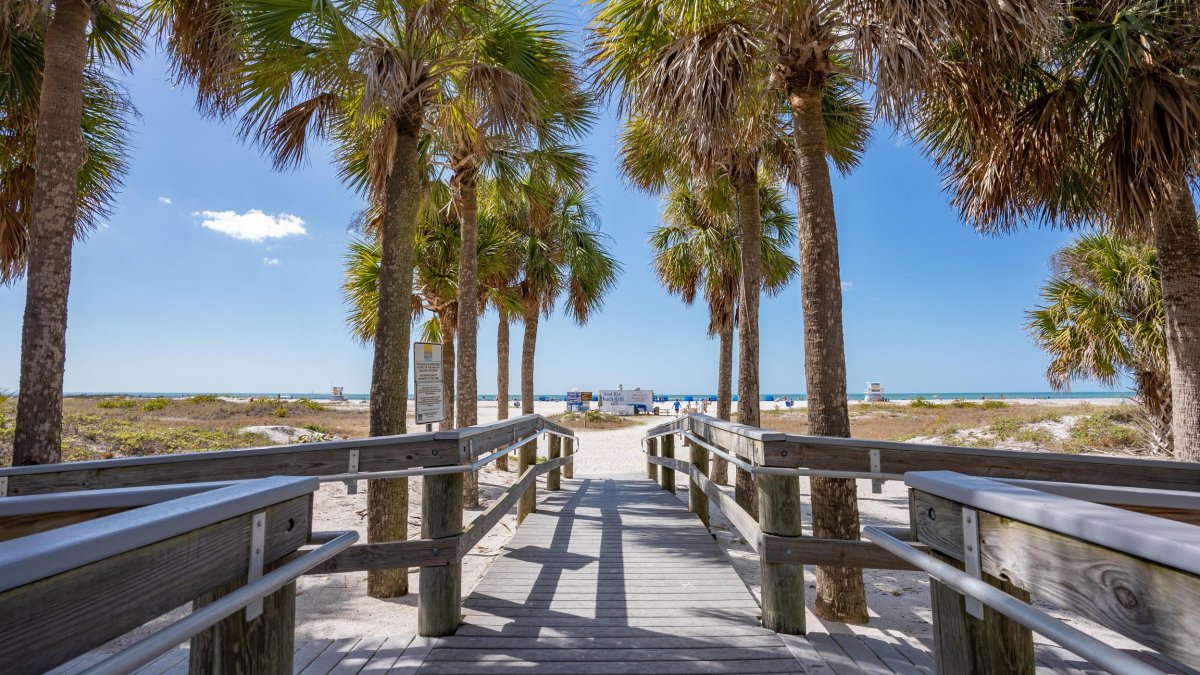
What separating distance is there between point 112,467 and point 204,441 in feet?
41.2

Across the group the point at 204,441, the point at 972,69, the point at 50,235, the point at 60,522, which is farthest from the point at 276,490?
the point at 204,441

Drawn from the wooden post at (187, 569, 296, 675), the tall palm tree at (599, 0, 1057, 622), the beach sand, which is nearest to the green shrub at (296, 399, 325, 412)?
the beach sand

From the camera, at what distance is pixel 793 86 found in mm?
4602

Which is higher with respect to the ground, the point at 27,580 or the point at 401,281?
the point at 401,281

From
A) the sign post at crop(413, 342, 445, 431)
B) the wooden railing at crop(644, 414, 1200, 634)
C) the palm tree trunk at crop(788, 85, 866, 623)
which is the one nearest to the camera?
the wooden railing at crop(644, 414, 1200, 634)

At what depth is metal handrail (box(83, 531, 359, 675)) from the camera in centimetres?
84

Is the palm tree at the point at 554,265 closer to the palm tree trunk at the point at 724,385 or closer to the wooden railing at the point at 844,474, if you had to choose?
the palm tree trunk at the point at 724,385

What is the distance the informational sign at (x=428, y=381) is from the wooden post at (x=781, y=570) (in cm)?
320

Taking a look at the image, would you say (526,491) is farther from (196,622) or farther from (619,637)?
(196,622)

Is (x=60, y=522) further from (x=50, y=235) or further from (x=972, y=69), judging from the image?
(x=972, y=69)

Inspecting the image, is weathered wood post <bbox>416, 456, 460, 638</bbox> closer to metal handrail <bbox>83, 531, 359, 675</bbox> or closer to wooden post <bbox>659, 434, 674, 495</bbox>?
metal handrail <bbox>83, 531, 359, 675</bbox>

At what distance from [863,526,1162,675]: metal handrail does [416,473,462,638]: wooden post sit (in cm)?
238

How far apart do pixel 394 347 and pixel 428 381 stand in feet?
2.00

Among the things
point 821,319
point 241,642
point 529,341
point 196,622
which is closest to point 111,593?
point 196,622
